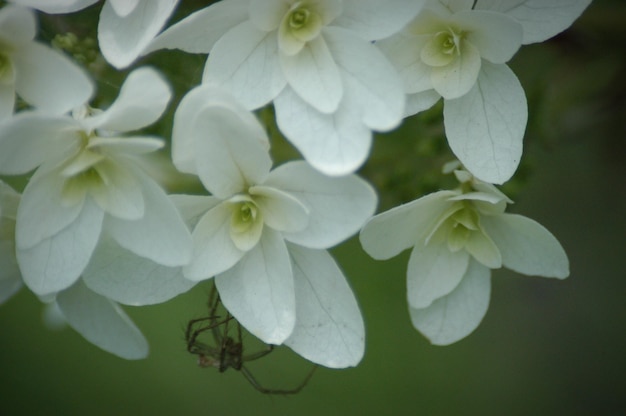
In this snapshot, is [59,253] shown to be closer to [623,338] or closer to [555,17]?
[555,17]

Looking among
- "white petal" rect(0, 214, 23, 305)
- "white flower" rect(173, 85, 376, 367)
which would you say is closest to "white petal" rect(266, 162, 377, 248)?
"white flower" rect(173, 85, 376, 367)

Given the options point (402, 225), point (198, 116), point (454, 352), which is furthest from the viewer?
point (454, 352)

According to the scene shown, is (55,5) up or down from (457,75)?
up

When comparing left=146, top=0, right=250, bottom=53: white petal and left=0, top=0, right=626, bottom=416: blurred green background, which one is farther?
left=0, top=0, right=626, bottom=416: blurred green background

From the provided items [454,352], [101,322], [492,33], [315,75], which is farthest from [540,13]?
[454,352]

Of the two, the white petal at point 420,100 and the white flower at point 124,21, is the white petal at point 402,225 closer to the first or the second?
the white petal at point 420,100

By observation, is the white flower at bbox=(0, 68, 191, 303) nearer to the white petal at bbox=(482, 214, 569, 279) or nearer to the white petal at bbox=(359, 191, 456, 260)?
the white petal at bbox=(359, 191, 456, 260)

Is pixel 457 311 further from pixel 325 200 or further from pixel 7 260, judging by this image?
pixel 7 260

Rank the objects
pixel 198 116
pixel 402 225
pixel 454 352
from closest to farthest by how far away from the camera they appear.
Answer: pixel 198 116 → pixel 402 225 → pixel 454 352
